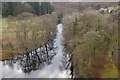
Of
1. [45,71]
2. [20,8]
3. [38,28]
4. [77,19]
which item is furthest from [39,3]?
[45,71]

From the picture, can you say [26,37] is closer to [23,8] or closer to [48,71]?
[48,71]

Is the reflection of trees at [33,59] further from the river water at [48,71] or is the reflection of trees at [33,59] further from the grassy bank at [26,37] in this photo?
the grassy bank at [26,37]

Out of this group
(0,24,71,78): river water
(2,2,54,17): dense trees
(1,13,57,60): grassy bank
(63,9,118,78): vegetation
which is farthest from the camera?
(2,2,54,17): dense trees

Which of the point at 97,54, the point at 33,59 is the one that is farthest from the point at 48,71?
the point at 97,54

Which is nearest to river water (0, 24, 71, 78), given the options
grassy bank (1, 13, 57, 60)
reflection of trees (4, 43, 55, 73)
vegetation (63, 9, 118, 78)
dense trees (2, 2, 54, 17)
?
reflection of trees (4, 43, 55, 73)

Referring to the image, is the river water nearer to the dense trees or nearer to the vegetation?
the vegetation

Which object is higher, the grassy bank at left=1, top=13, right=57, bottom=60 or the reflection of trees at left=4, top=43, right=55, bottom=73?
the grassy bank at left=1, top=13, right=57, bottom=60

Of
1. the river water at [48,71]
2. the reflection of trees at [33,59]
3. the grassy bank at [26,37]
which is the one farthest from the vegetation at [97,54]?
the grassy bank at [26,37]
